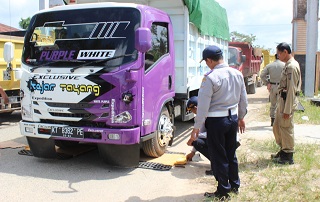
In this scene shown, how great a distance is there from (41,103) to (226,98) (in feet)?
9.34

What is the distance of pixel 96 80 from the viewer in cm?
498

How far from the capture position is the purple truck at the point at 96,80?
4973 mm

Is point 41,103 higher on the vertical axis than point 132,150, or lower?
higher

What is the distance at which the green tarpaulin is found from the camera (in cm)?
676

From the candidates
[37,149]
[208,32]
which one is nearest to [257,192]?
[37,149]

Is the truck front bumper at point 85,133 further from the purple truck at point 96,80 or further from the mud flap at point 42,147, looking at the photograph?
the mud flap at point 42,147

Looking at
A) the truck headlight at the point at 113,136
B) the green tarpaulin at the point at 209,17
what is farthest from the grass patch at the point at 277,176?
the green tarpaulin at the point at 209,17

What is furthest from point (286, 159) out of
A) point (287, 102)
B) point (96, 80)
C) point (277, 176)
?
point (96, 80)

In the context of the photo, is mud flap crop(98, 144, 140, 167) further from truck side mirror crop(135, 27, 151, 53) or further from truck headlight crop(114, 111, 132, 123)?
truck side mirror crop(135, 27, 151, 53)

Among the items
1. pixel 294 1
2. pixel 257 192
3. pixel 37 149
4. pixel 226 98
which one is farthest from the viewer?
pixel 294 1

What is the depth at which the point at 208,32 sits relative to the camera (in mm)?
7918

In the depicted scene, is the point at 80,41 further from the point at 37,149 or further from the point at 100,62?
the point at 37,149

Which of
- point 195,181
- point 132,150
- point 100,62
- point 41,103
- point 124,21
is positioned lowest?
point 195,181

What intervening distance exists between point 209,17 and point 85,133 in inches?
168
